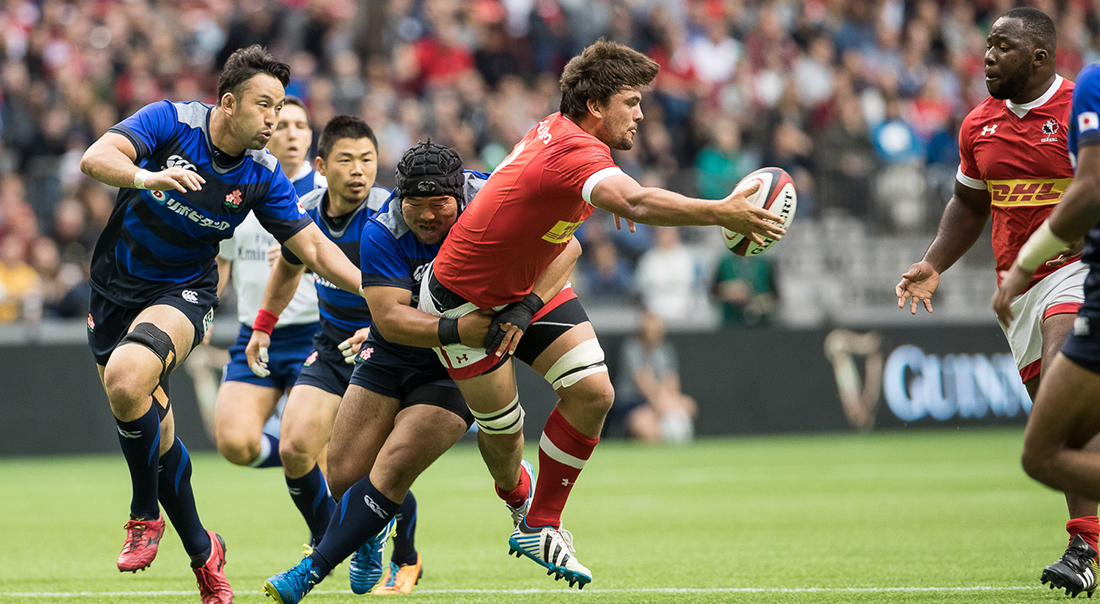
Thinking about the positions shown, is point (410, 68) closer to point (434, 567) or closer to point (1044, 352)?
point (434, 567)

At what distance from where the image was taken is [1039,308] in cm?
592

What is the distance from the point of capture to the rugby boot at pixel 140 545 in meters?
5.74

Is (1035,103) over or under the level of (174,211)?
over

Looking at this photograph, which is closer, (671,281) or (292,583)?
(292,583)

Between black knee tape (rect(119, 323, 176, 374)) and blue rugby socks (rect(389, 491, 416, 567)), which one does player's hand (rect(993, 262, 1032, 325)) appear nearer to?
blue rugby socks (rect(389, 491, 416, 567))

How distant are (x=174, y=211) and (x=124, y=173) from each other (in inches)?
20.9

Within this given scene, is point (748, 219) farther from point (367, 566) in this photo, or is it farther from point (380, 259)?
point (367, 566)

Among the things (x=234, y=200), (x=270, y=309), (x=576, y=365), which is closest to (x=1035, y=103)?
(x=576, y=365)

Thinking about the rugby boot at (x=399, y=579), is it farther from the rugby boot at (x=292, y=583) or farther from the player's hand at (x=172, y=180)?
the player's hand at (x=172, y=180)

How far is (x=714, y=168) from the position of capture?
1719 centimetres

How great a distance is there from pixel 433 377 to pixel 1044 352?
Answer: 2952 mm

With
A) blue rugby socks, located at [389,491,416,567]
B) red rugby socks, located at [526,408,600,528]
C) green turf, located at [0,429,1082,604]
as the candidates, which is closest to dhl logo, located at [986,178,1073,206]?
green turf, located at [0,429,1082,604]

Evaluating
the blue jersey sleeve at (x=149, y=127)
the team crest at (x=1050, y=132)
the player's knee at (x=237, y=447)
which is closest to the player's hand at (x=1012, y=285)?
the team crest at (x=1050, y=132)

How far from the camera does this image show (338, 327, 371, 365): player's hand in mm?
6531
